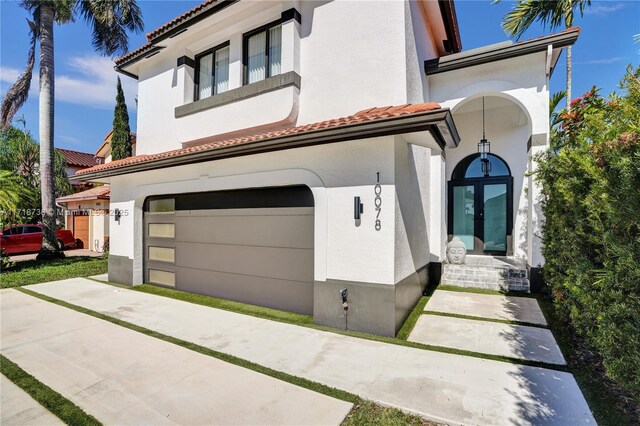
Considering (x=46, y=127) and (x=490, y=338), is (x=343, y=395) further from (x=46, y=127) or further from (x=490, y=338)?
(x=46, y=127)

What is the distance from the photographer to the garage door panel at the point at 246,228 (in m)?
6.60

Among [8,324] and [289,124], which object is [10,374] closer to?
[8,324]

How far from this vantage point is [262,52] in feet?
26.8

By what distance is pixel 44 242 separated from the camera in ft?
46.6

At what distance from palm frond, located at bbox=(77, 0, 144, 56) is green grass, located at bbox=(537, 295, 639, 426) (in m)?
20.0

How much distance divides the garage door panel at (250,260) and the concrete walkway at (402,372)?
111cm

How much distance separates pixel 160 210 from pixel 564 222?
10.0 metres

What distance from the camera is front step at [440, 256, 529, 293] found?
824 cm

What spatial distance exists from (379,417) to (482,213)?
9.36 metres

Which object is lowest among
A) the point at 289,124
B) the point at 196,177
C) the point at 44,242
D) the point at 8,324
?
the point at 8,324

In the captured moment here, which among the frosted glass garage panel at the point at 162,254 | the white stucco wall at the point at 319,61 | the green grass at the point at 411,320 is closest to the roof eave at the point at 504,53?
the white stucco wall at the point at 319,61

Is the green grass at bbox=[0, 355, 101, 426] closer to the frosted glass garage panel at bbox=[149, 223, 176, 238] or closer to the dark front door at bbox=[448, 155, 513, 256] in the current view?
the frosted glass garage panel at bbox=[149, 223, 176, 238]

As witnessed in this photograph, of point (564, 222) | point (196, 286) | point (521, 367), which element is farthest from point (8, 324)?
point (564, 222)

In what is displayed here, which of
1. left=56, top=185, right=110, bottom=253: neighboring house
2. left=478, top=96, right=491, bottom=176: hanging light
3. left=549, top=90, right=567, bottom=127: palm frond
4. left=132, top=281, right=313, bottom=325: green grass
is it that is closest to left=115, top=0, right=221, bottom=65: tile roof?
left=132, top=281, right=313, bottom=325: green grass
